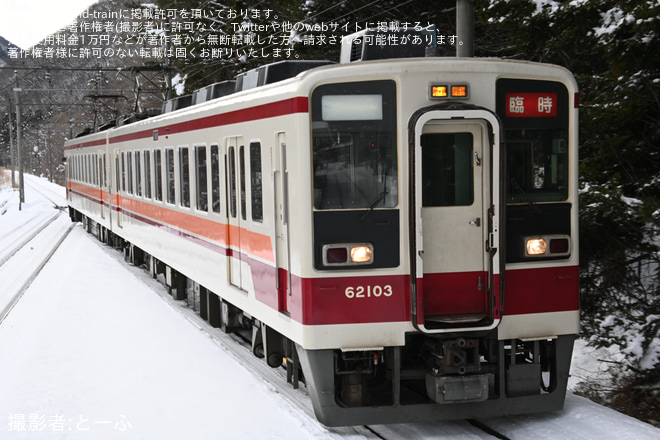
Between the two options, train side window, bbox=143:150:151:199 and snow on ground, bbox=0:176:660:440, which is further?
train side window, bbox=143:150:151:199

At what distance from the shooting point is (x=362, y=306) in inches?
252

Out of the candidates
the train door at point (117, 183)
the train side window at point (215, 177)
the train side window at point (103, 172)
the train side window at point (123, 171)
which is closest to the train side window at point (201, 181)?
the train side window at point (215, 177)

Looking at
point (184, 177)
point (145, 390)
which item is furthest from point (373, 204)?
point (184, 177)

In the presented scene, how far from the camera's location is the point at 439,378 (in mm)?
6398

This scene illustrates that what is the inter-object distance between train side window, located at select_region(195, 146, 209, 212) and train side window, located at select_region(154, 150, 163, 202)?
2597 millimetres

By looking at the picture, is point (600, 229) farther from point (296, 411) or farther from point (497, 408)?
point (296, 411)

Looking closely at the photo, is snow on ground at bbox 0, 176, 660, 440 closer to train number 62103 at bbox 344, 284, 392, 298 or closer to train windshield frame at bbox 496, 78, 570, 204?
train number 62103 at bbox 344, 284, 392, 298

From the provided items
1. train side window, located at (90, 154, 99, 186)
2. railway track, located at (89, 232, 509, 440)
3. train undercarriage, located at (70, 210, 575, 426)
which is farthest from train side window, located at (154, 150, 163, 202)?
train side window, located at (90, 154, 99, 186)

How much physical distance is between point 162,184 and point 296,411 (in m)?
6.49

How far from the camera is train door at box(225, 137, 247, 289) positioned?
8289 millimetres

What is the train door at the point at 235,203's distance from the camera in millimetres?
8289

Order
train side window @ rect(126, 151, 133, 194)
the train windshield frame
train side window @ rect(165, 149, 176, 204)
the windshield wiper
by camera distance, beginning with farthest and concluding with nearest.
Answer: train side window @ rect(126, 151, 133, 194) → train side window @ rect(165, 149, 176, 204) → the train windshield frame → the windshield wiper

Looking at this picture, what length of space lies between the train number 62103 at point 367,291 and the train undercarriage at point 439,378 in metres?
0.40

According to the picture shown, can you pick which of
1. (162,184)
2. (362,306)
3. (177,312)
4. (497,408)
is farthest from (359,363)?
(162,184)
